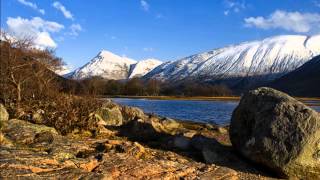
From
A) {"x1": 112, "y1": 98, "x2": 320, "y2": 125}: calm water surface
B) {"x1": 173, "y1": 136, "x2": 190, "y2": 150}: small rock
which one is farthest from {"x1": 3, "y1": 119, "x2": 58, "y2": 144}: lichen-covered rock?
{"x1": 112, "y1": 98, "x2": 320, "y2": 125}: calm water surface

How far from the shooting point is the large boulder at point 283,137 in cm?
1828

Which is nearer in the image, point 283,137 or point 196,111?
point 283,137

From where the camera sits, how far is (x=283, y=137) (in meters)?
18.7

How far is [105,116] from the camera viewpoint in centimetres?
3219

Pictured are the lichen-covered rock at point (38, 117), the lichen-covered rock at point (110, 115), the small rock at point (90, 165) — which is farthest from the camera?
the lichen-covered rock at point (110, 115)

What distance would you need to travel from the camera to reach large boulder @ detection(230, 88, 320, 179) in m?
18.3

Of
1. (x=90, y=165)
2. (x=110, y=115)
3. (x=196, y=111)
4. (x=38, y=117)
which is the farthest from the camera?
(x=196, y=111)

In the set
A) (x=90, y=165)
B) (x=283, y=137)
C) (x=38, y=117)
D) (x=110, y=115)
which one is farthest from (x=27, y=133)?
(x=110, y=115)

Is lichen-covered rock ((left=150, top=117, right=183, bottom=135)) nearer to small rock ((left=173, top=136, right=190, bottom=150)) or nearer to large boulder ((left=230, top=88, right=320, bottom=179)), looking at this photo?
small rock ((left=173, top=136, right=190, bottom=150))

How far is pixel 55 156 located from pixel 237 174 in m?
6.57

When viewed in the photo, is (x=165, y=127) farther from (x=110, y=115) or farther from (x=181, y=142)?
(x=181, y=142)

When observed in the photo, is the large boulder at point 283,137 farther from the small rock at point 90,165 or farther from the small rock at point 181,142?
the small rock at point 90,165

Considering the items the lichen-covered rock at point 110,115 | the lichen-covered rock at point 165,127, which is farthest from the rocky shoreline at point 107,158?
the lichen-covered rock at point 110,115

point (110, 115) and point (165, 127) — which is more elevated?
point (110, 115)
